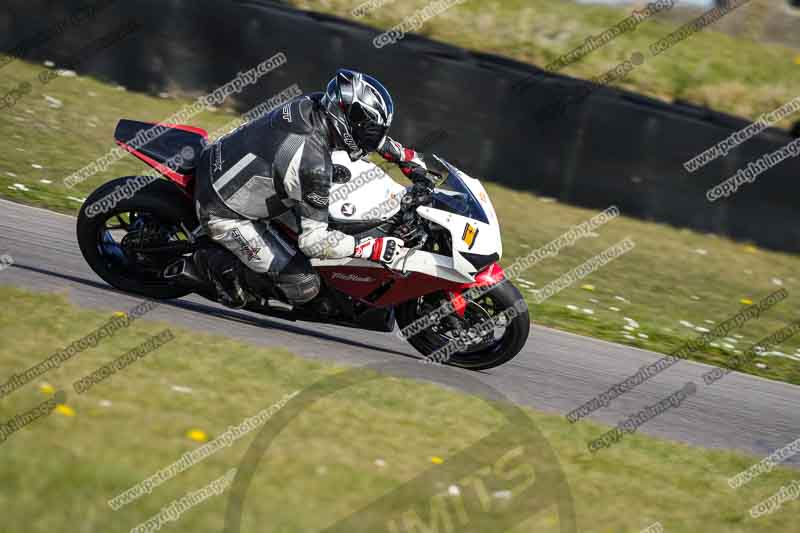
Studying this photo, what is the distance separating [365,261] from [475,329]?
891mm

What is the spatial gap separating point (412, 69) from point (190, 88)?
2.97 meters

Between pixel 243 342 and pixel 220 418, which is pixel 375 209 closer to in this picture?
pixel 243 342

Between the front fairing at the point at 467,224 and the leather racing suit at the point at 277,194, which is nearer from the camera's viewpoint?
the leather racing suit at the point at 277,194

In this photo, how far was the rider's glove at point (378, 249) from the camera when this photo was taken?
587cm

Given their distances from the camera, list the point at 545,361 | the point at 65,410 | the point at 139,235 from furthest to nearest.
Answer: the point at 545,361
the point at 139,235
the point at 65,410

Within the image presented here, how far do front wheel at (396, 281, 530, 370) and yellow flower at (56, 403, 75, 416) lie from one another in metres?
2.51

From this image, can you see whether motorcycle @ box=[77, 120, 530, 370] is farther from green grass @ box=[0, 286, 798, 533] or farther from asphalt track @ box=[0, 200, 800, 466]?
green grass @ box=[0, 286, 798, 533]

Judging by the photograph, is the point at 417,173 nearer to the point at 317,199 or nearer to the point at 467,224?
the point at 467,224

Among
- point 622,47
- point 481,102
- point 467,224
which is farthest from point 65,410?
point 622,47

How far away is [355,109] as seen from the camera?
223 inches

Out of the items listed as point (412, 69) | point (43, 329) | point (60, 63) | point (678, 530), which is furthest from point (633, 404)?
point (60, 63)

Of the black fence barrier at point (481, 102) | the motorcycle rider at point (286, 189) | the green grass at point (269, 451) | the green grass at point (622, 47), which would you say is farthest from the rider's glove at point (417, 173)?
the green grass at point (622, 47)

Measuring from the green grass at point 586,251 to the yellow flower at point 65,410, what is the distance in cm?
448

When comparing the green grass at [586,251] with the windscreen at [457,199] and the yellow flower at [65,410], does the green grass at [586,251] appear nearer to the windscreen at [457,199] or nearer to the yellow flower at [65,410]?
the windscreen at [457,199]
